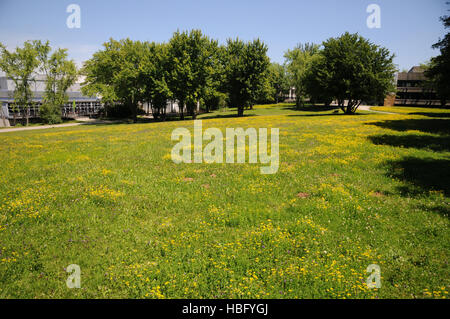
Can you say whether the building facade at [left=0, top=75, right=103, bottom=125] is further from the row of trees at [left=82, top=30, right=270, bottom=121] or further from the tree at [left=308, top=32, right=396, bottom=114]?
the tree at [left=308, top=32, right=396, bottom=114]

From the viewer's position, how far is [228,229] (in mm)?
8500

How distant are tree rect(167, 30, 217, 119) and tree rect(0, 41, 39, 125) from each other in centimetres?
3615

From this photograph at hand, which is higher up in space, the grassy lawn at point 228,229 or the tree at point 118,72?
the tree at point 118,72

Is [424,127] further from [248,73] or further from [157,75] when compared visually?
[157,75]

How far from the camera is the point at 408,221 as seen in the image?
A: 8.70 meters

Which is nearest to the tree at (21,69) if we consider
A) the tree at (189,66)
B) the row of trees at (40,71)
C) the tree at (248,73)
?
the row of trees at (40,71)

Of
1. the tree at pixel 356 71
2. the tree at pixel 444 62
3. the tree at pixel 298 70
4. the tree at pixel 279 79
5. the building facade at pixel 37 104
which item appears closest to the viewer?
the tree at pixel 444 62

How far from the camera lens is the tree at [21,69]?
5816 centimetres

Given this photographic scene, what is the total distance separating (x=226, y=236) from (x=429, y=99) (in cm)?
11399

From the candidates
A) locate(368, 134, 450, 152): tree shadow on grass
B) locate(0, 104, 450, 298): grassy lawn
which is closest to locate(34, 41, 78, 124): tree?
locate(0, 104, 450, 298): grassy lawn

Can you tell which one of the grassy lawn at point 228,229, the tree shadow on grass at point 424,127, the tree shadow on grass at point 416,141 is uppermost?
the tree shadow on grass at point 424,127

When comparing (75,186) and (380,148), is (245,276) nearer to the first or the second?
(75,186)

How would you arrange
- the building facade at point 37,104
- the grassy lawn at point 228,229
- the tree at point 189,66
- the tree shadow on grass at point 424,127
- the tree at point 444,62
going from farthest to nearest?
the building facade at point 37,104
the tree at point 189,66
the tree at point 444,62
the tree shadow on grass at point 424,127
the grassy lawn at point 228,229

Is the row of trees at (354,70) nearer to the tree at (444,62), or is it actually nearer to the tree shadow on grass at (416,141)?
the tree at (444,62)
